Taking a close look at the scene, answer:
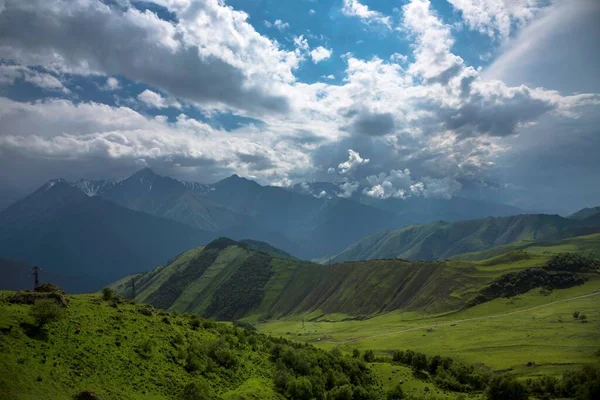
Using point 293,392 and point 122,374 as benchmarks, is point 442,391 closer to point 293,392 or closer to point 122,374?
point 293,392

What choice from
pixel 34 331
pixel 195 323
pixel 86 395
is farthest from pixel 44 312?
pixel 195 323

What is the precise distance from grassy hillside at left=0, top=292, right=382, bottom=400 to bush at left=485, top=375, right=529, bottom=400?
2276 cm

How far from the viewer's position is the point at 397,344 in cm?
18075

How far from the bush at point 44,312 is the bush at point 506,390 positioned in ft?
263

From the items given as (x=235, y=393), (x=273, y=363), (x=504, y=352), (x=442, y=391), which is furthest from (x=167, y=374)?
(x=504, y=352)

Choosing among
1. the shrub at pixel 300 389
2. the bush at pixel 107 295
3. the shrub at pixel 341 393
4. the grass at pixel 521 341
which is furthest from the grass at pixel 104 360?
the grass at pixel 521 341

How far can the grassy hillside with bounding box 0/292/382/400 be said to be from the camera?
1617 inches

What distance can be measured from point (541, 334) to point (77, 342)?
167073 mm

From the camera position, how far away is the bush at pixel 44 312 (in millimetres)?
47531

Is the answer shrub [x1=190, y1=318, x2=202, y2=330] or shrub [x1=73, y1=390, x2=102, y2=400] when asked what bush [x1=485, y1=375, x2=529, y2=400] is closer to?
Answer: shrub [x1=190, y1=318, x2=202, y2=330]

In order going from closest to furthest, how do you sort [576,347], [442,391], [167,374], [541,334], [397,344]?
[167,374] < [442,391] < [576,347] < [541,334] < [397,344]

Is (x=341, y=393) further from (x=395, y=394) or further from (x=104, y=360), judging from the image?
(x=104, y=360)

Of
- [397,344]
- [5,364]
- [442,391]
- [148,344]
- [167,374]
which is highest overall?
[5,364]

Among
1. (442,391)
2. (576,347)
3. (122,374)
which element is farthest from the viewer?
(576,347)
